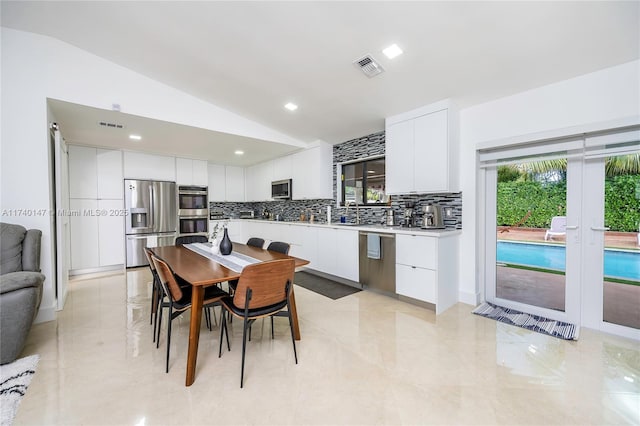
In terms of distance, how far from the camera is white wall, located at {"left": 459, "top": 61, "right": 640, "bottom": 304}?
2.34 m

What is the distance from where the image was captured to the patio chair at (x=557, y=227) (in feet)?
9.22

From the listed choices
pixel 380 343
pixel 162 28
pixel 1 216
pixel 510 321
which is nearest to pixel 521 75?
pixel 510 321

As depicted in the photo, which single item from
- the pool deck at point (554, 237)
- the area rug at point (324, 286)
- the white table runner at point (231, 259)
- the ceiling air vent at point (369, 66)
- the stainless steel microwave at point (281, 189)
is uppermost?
the ceiling air vent at point (369, 66)

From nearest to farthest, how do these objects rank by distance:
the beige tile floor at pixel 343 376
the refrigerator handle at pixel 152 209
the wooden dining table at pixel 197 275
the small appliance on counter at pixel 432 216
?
the beige tile floor at pixel 343 376 → the wooden dining table at pixel 197 275 → the small appliance on counter at pixel 432 216 → the refrigerator handle at pixel 152 209

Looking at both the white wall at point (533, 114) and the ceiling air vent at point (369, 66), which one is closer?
the white wall at point (533, 114)

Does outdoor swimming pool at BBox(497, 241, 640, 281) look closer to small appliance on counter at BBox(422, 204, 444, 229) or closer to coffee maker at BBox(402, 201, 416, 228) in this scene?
small appliance on counter at BBox(422, 204, 444, 229)

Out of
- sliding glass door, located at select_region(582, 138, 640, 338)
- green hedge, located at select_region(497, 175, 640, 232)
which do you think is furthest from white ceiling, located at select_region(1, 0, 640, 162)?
green hedge, located at select_region(497, 175, 640, 232)

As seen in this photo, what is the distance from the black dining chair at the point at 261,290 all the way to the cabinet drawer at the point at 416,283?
5.62ft

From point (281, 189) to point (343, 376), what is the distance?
13.9 ft

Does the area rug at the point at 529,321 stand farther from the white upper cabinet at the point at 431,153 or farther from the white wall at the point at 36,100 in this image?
the white wall at the point at 36,100

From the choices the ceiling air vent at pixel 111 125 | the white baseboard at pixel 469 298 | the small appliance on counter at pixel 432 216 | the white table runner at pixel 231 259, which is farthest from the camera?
the ceiling air vent at pixel 111 125

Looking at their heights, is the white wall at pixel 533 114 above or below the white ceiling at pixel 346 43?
below

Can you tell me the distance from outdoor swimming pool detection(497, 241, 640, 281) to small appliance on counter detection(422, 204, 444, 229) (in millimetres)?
747

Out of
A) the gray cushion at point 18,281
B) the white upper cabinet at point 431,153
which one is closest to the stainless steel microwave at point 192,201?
the gray cushion at point 18,281
